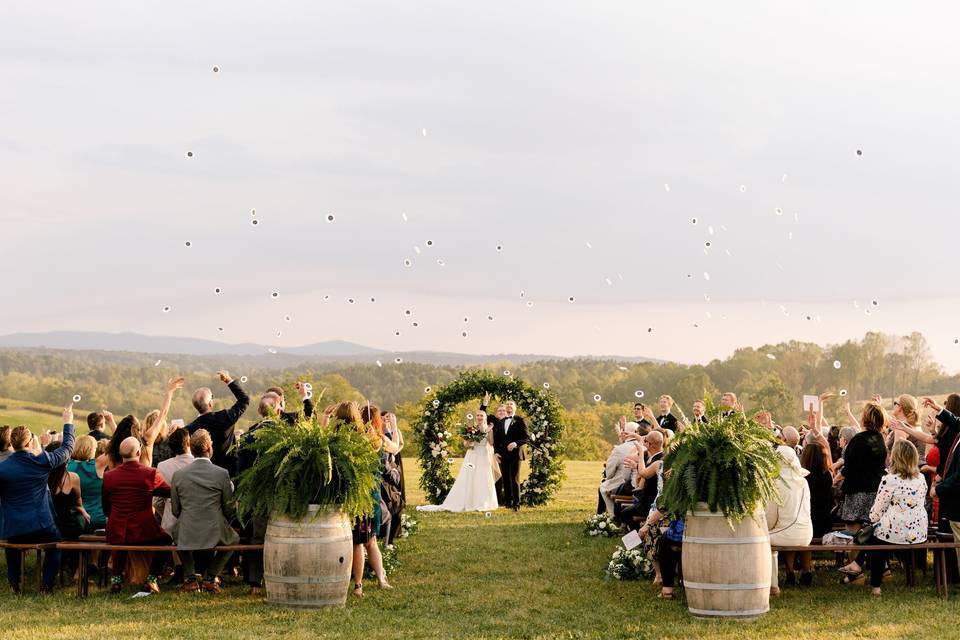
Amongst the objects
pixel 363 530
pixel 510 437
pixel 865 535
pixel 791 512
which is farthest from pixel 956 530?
pixel 510 437

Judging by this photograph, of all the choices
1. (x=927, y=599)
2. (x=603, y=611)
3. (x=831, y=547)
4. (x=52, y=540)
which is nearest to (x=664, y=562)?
(x=603, y=611)

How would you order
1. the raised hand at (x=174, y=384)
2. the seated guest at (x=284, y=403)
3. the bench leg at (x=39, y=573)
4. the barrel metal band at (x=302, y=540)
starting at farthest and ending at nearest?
1. the raised hand at (x=174, y=384)
2. the bench leg at (x=39, y=573)
3. the seated guest at (x=284, y=403)
4. the barrel metal band at (x=302, y=540)

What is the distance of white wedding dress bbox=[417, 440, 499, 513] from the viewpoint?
2083 cm

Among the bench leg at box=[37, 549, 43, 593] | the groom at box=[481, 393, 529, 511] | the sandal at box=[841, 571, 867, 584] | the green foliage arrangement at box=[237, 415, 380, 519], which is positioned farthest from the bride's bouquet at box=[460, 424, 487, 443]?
the green foliage arrangement at box=[237, 415, 380, 519]

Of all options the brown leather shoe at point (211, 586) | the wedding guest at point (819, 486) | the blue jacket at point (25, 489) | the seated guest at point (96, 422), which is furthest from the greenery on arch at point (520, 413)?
the blue jacket at point (25, 489)

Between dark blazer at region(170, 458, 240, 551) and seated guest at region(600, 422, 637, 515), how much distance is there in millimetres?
6733

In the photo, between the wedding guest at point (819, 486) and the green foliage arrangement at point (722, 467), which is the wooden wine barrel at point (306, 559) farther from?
the wedding guest at point (819, 486)

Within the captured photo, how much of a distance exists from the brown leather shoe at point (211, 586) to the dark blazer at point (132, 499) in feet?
2.56

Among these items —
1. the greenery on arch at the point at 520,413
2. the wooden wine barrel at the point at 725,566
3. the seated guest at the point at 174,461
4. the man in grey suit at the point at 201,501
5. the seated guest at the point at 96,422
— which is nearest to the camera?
the wooden wine barrel at the point at 725,566

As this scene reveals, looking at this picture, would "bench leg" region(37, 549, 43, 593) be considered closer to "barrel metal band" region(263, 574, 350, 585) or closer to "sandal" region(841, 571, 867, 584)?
"barrel metal band" region(263, 574, 350, 585)

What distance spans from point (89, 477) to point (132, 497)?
5.51ft

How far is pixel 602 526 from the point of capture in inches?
637

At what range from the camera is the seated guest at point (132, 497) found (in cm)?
1108

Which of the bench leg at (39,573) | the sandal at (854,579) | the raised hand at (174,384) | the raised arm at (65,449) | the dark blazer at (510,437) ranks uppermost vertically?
the raised hand at (174,384)
